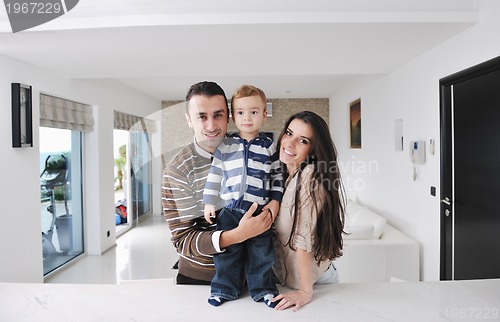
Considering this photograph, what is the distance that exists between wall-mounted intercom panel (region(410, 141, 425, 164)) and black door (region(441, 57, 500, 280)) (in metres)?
0.29

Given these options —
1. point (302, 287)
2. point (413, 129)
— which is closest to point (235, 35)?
point (302, 287)

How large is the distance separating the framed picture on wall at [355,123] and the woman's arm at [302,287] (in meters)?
4.00

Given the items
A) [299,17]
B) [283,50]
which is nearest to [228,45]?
[283,50]

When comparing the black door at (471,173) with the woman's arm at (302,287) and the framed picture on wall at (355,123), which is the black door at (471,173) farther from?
the framed picture on wall at (355,123)

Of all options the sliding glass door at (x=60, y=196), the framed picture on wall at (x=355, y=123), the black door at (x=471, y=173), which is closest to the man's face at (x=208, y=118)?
the black door at (x=471, y=173)

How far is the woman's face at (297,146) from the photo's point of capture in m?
0.88

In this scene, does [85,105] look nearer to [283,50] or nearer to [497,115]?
[283,50]

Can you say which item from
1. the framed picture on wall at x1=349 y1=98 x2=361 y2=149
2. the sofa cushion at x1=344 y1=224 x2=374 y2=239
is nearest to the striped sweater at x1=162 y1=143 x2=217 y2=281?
the sofa cushion at x1=344 y1=224 x2=374 y2=239

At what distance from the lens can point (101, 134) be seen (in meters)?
4.39

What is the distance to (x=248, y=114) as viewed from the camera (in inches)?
34.8

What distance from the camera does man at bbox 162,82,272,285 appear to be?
853 mm

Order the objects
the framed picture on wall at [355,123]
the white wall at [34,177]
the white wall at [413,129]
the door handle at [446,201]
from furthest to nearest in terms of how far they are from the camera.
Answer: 1. the framed picture on wall at [355,123]
2. the white wall at [34,177]
3. the door handle at [446,201]
4. the white wall at [413,129]

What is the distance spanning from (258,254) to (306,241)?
0.13 metres

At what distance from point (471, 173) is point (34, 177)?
347 centimetres
